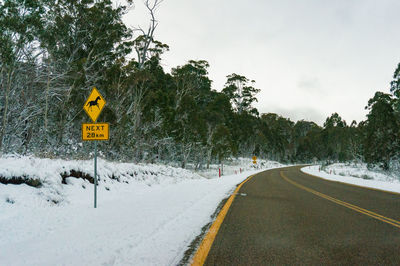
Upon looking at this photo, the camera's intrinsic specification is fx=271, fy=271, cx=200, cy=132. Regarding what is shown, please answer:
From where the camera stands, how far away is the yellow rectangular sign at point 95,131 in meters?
6.40

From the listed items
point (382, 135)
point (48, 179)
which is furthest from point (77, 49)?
point (382, 135)

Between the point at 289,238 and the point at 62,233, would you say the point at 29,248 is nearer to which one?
the point at 62,233

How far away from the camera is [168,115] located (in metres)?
22.9

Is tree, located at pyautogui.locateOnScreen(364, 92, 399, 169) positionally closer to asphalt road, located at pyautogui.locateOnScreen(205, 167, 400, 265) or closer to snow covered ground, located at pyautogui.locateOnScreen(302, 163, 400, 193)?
snow covered ground, located at pyautogui.locateOnScreen(302, 163, 400, 193)

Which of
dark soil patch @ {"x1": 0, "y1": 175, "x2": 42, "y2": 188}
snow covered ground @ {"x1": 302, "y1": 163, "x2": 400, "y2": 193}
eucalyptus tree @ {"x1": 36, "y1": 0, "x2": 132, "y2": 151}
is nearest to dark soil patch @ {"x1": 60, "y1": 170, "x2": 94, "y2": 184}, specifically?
dark soil patch @ {"x1": 0, "y1": 175, "x2": 42, "y2": 188}

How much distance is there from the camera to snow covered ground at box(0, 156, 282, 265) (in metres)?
3.38

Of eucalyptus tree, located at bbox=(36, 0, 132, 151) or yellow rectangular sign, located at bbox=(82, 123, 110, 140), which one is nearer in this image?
yellow rectangular sign, located at bbox=(82, 123, 110, 140)

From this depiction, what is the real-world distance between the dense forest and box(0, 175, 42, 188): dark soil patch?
410 centimetres

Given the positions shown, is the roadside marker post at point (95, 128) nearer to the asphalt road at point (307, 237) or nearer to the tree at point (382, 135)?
the asphalt road at point (307, 237)

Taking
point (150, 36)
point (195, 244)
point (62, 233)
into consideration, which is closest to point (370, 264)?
point (195, 244)

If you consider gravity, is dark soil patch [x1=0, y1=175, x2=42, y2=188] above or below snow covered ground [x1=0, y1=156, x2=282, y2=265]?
above

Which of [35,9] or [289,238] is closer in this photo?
[289,238]

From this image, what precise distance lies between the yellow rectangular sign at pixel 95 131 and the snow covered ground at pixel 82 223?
1.28 m

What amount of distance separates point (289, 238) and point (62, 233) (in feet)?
12.0
